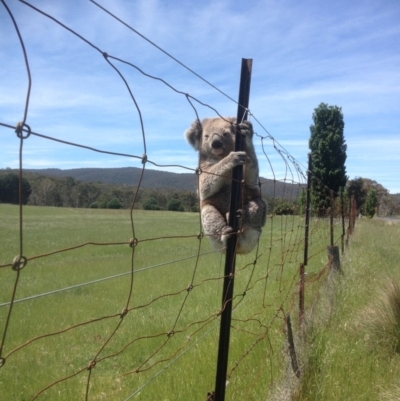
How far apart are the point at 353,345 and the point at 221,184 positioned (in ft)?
7.30

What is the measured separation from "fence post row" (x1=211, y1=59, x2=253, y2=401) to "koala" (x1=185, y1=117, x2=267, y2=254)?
407 mm

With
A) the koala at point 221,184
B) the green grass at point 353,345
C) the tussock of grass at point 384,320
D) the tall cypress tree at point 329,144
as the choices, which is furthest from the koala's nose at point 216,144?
the tall cypress tree at point 329,144

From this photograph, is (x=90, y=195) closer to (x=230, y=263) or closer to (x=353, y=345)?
(x=230, y=263)

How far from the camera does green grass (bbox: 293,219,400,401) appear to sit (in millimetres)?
3656

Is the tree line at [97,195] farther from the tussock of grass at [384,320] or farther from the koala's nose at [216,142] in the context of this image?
the tussock of grass at [384,320]

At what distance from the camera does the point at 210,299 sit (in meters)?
6.99

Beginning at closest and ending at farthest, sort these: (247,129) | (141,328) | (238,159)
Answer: (238,159)
(247,129)
(141,328)

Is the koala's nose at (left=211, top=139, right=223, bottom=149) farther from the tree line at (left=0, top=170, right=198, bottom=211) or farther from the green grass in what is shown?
the green grass

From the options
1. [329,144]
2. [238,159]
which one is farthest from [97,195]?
[329,144]

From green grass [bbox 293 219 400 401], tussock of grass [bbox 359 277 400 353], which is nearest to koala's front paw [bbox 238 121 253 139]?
green grass [bbox 293 219 400 401]

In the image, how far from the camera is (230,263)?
2.71 m

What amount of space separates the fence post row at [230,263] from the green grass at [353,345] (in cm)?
114

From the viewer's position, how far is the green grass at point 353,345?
3656 millimetres

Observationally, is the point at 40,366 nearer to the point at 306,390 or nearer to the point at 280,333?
the point at 280,333
